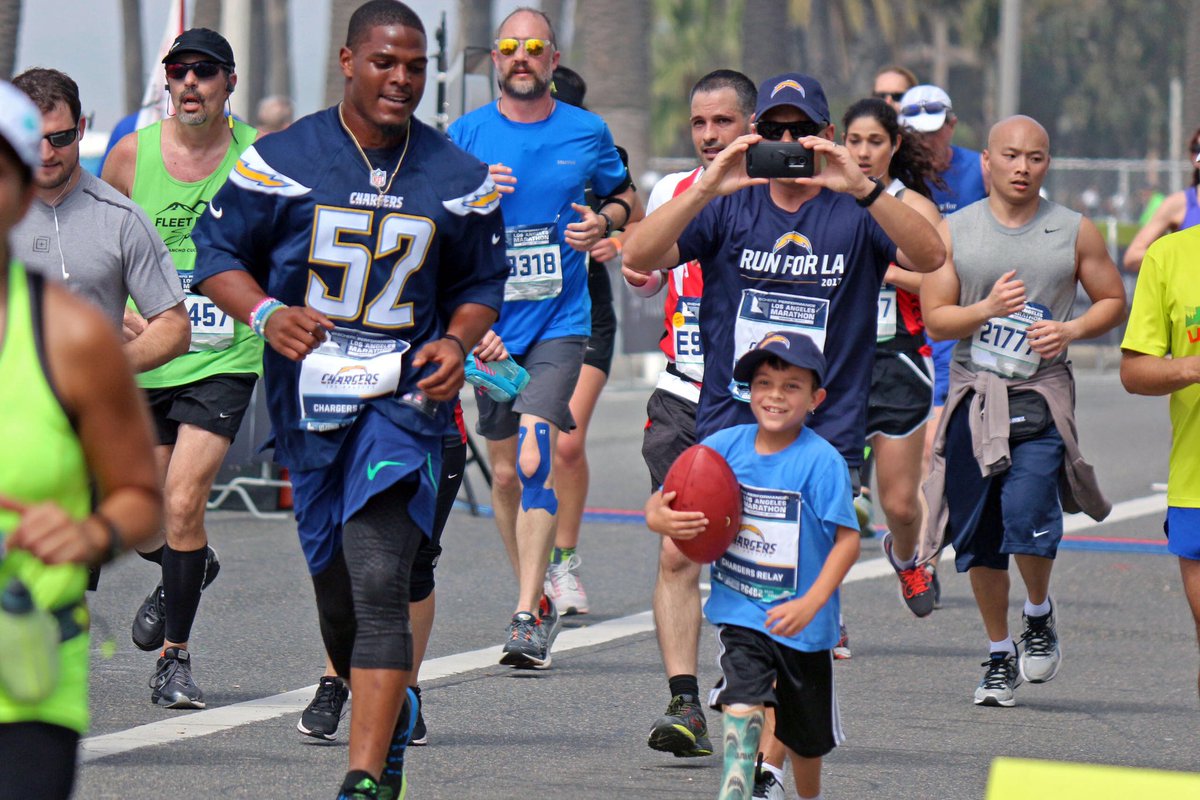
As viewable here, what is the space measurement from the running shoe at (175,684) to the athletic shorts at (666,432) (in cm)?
174

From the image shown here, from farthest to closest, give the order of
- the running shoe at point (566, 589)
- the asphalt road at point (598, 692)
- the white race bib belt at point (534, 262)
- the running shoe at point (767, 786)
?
the running shoe at point (566, 589), the white race bib belt at point (534, 262), the asphalt road at point (598, 692), the running shoe at point (767, 786)

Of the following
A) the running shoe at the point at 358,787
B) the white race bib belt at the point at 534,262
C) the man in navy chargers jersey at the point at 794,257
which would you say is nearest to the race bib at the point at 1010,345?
the man in navy chargers jersey at the point at 794,257

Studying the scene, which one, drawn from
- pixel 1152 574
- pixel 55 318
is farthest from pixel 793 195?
pixel 1152 574

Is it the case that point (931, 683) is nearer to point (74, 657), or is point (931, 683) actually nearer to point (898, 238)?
point (898, 238)

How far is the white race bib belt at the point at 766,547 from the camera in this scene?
18.4ft

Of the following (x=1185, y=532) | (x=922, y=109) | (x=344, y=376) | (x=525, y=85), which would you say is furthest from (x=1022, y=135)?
(x=344, y=376)

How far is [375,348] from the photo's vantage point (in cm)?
575

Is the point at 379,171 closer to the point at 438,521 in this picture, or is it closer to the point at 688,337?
the point at 438,521

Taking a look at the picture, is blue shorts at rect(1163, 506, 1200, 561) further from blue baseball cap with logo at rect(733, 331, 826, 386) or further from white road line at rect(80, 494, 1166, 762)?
white road line at rect(80, 494, 1166, 762)

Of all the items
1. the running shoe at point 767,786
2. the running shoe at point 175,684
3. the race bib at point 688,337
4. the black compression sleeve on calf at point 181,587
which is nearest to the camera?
the running shoe at point 767,786

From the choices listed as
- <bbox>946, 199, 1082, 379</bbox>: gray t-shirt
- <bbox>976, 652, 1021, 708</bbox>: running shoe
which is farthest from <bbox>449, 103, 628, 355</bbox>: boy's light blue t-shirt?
<bbox>976, 652, 1021, 708</bbox>: running shoe

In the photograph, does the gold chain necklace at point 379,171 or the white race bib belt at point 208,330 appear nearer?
the gold chain necklace at point 379,171

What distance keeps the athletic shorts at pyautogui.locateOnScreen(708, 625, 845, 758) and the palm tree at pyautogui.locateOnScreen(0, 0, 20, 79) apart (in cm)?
1339

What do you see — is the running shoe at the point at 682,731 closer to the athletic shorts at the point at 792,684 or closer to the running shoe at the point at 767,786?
the running shoe at the point at 767,786
